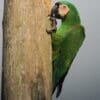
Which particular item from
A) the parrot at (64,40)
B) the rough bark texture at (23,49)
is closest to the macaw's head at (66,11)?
the parrot at (64,40)

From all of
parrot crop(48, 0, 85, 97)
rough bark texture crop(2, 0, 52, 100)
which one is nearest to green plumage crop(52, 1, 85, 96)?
parrot crop(48, 0, 85, 97)

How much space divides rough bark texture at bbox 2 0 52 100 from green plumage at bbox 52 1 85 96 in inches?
10.1

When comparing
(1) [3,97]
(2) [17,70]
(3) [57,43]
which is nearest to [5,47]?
(2) [17,70]

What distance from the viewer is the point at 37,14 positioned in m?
1.22

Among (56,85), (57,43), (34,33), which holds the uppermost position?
(34,33)

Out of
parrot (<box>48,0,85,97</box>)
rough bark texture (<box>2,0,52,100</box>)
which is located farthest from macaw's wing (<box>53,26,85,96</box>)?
rough bark texture (<box>2,0,52,100</box>)

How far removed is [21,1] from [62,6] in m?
0.36

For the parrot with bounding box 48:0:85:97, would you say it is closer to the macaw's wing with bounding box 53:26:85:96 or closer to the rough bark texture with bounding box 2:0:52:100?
the macaw's wing with bounding box 53:26:85:96

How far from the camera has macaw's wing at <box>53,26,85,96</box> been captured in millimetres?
1523

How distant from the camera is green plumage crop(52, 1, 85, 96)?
150cm

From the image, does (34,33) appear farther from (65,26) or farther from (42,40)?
(65,26)

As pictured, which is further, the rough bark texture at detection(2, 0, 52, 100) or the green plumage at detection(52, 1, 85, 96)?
the green plumage at detection(52, 1, 85, 96)

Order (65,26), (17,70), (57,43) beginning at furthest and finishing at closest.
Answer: (65,26) < (57,43) < (17,70)

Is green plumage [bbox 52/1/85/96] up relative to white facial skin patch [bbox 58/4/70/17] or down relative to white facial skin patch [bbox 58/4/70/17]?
down
